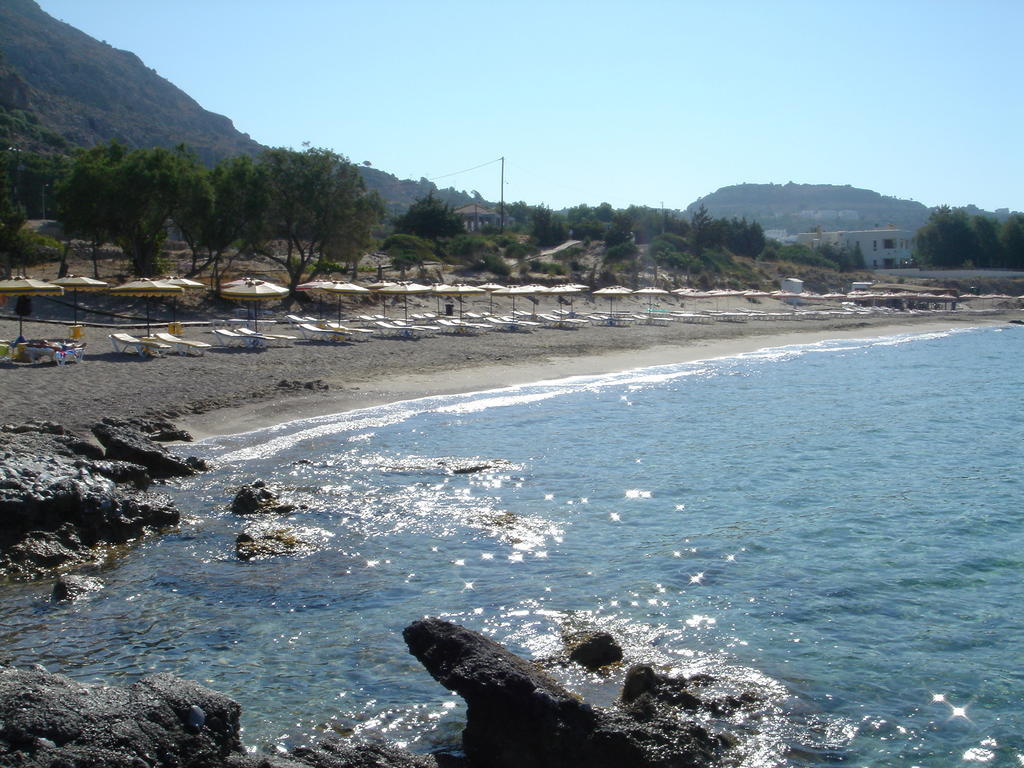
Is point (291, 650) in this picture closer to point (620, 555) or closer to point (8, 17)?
point (620, 555)

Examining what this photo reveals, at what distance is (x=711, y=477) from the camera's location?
1595cm

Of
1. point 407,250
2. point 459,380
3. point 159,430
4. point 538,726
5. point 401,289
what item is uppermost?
point 407,250

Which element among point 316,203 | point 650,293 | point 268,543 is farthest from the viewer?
point 650,293

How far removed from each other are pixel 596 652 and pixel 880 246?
379ft

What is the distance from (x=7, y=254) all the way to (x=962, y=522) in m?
37.7

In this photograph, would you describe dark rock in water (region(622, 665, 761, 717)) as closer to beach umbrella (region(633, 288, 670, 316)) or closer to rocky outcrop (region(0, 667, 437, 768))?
rocky outcrop (region(0, 667, 437, 768))

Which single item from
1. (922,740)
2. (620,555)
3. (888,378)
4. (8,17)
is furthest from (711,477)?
(8,17)

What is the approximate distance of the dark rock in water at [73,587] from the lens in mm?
9375

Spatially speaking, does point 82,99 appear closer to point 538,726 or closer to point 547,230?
point 547,230

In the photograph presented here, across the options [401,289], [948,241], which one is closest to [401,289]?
[401,289]

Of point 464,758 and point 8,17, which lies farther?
point 8,17

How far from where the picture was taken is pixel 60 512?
1093 cm

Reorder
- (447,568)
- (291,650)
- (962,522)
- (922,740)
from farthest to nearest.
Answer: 1. (962,522)
2. (447,568)
3. (291,650)
4. (922,740)

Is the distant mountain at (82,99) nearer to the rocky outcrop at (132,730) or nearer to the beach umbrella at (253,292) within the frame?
the beach umbrella at (253,292)
